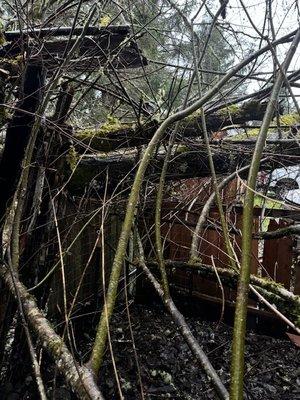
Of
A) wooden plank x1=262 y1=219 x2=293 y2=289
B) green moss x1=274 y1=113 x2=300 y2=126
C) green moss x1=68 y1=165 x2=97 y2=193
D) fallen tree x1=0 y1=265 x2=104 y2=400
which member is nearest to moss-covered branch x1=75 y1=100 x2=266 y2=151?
green moss x1=68 y1=165 x2=97 y2=193

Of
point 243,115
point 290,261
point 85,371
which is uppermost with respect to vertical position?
point 243,115

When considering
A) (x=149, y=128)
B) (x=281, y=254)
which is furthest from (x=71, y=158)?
(x=281, y=254)

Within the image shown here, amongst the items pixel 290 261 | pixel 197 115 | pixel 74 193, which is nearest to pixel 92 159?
pixel 74 193

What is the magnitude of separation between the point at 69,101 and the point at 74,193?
4.34ft

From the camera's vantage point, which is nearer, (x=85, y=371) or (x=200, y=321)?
(x=85, y=371)

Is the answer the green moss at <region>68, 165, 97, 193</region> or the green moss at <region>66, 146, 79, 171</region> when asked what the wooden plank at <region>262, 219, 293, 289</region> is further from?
the green moss at <region>66, 146, 79, 171</region>

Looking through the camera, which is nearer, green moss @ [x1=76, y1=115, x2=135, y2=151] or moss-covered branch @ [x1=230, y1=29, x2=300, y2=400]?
moss-covered branch @ [x1=230, y1=29, x2=300, y2=400]

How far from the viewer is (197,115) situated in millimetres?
3373

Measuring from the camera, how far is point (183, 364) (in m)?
4.36

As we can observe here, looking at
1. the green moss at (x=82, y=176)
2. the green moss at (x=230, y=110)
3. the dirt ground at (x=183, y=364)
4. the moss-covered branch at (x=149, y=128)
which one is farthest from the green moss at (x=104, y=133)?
the dirt ground at (x=183, y=364)

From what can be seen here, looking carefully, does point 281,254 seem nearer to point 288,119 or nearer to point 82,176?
point 288,119

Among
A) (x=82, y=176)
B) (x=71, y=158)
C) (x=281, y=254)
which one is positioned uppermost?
(x=71, y=158)

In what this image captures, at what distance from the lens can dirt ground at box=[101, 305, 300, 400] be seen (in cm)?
379

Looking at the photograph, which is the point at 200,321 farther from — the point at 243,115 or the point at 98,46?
the point at 98,46
